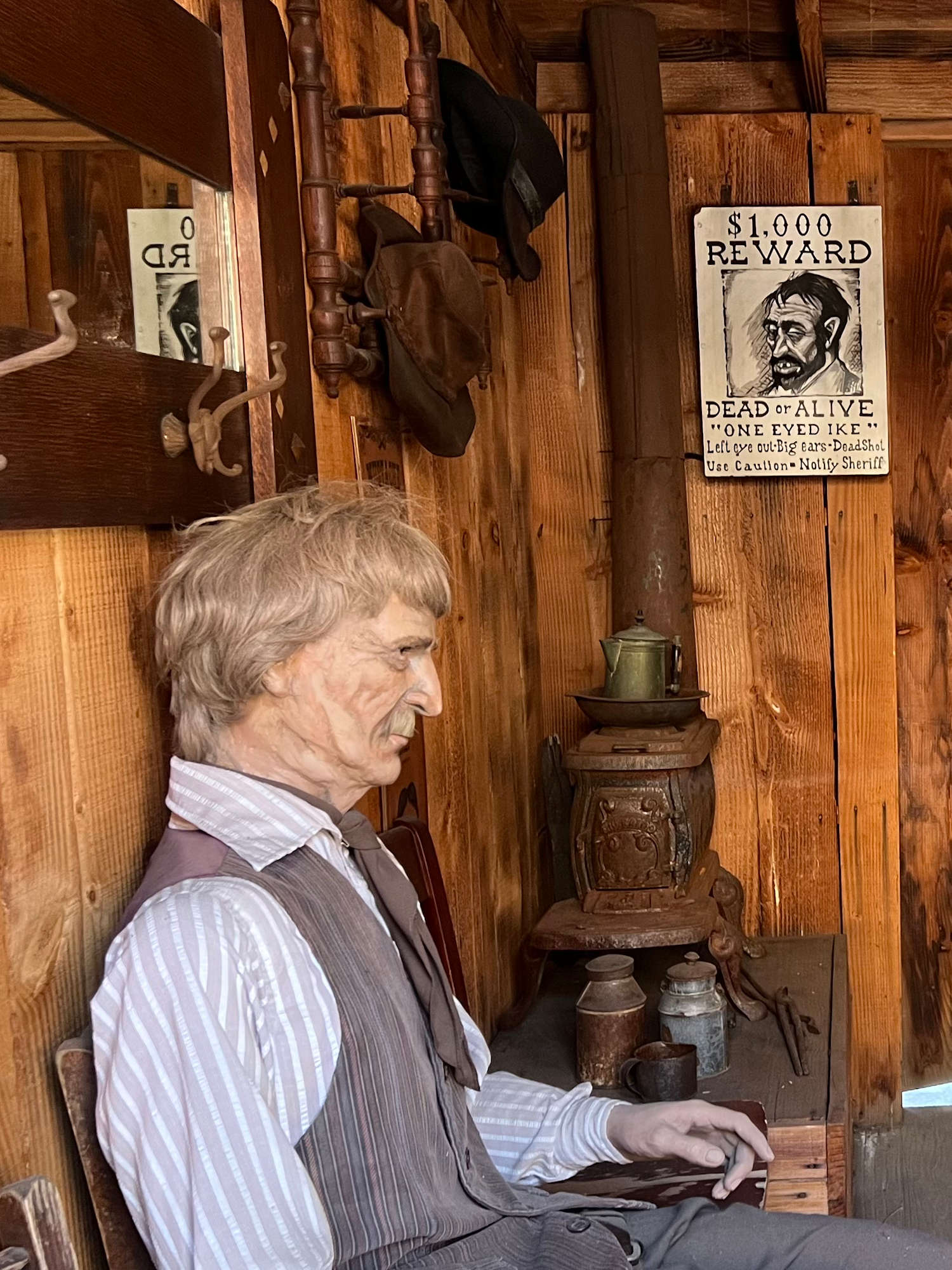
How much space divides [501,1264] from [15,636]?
77cm

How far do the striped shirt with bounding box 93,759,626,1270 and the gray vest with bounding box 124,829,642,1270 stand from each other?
0.04 metres

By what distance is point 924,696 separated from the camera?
12.3ft

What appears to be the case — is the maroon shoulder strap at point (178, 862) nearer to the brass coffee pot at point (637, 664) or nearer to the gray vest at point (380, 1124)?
the gray vest at point (380, 1124)

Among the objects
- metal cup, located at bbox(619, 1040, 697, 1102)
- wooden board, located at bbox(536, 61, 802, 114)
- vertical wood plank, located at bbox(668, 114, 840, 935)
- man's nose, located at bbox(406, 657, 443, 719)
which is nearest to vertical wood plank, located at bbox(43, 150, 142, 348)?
man's nose, located at bbox(406, 657, 443, 719)

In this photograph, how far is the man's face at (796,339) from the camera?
3.57 meters

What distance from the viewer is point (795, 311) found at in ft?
11.7

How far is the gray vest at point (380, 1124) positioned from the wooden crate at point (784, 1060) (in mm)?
960

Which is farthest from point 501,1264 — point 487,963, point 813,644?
point 813,644

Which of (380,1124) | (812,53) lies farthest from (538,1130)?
(812,53)

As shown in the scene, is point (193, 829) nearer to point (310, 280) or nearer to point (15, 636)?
point (15, 636)

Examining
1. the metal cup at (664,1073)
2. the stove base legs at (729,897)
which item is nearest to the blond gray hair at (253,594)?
the metal cup at (664,1073)

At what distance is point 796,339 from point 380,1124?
2647 mm

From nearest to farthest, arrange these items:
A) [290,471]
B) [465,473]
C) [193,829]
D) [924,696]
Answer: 1. [193,829]
2. [290,471]
3. [465,473]
4. [924,696]

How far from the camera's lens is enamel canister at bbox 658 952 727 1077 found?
263cm
